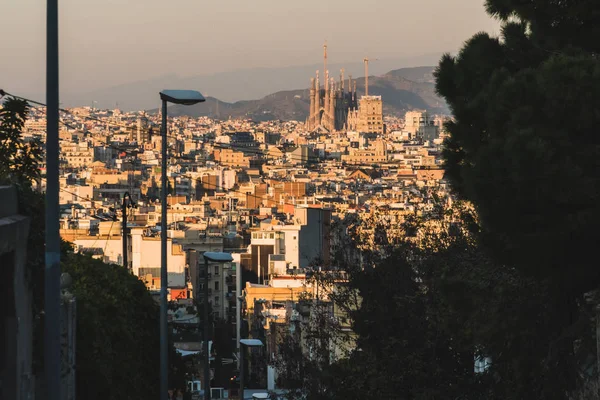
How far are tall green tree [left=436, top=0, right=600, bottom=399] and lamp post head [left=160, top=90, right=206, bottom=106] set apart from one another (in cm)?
312

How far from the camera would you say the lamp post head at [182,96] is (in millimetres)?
12547

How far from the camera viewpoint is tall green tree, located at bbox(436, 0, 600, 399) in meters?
8.02

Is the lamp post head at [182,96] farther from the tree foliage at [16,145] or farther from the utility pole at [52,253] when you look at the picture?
the utility pole at [52,253]

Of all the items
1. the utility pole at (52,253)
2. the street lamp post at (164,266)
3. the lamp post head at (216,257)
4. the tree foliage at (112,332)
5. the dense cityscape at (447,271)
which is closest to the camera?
the utility pole at (52,253)

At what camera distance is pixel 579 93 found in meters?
8.01

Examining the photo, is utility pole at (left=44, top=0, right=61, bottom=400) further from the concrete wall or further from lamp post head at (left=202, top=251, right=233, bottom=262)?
lamp post head at (left=202, top=251, right=233, bottom=262)

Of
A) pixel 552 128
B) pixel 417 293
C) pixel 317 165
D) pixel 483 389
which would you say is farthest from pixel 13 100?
pixel 317 165

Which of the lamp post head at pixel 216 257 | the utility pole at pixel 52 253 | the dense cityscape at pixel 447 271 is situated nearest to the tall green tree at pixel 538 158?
the dense cityscape at pixel 447 271

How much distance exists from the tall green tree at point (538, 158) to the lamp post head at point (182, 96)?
312 cm

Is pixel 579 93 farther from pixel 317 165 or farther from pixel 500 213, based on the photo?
pixel 317 165

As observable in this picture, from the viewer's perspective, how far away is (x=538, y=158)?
789 centimetres

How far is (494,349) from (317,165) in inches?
7188

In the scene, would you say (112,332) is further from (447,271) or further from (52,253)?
(52,253)

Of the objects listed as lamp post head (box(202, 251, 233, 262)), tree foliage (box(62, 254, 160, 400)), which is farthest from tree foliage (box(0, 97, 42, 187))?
lamp post head (box(202, 251, 233, 262))
